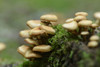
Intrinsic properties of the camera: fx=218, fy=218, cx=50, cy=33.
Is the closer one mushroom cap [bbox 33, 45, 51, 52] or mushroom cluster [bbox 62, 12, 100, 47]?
mushroom cluster [bbox 62, 12, 100, 47]

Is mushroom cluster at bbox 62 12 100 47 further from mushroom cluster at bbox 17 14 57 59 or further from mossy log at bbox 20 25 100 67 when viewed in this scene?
mushroom cluster at bbox 17 14 57 59

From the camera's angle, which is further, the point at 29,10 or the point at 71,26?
the point at 29,10

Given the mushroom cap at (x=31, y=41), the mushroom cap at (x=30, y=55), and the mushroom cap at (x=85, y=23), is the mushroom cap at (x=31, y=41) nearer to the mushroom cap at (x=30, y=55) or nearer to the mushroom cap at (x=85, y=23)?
the mushroom cap at (x=30, y=55)

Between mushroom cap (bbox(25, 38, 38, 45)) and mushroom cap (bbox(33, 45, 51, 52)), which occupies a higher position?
mushroom cap (bbox(25, 38, 38, 45))

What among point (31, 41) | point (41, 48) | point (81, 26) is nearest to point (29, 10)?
point (31, 41)

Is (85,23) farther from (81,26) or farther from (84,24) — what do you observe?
(81,26)

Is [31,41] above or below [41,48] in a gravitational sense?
above

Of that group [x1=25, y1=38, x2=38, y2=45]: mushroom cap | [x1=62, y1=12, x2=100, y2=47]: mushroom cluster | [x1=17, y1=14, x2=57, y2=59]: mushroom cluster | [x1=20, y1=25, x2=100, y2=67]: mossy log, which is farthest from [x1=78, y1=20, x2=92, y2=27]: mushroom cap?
[x1=25, y1=38, x2=38, y2=45]: mushroom cap
